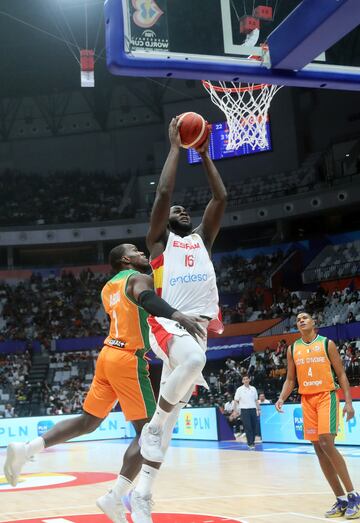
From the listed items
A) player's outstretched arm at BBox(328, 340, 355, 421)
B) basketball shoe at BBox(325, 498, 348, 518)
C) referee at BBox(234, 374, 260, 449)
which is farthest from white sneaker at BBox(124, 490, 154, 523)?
referee at BBox(234, 374, 260, 449)

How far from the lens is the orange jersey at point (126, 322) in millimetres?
5821

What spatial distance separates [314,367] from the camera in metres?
7.41

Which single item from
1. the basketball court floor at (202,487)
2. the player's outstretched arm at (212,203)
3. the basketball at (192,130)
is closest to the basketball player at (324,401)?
the basketball court floor at (202,487)

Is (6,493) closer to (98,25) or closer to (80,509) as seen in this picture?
(80,509)

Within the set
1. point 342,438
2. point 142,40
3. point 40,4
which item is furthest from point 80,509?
point 40,4

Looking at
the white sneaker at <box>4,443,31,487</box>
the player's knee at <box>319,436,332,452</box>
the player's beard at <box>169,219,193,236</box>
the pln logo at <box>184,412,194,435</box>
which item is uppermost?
the player's beard at <box>169,219,193,236</box>

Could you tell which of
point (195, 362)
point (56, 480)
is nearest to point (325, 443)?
point (195, 362)

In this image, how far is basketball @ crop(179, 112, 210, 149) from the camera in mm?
5191

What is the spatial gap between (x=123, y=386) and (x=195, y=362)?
1.09 meters

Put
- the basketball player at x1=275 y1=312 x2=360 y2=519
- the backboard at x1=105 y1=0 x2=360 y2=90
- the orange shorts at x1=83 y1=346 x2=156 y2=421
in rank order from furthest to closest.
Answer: the basketball player at x1=275 y1=312 x2=360 y2=519 → the backboard at x1=105 y1=0 x2=360 y2=90 → the orange shorts at x1=83 y1=346 x2=156 y2=421

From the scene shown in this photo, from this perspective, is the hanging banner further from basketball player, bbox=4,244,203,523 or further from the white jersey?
the white jersey

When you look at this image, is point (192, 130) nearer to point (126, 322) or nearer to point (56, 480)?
point (126, 322)

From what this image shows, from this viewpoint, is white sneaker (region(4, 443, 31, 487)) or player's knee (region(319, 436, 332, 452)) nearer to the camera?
white sneaker (region(4, 443, 31, 487))

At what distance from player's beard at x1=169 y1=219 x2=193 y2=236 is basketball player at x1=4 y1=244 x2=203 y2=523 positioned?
42 cm
